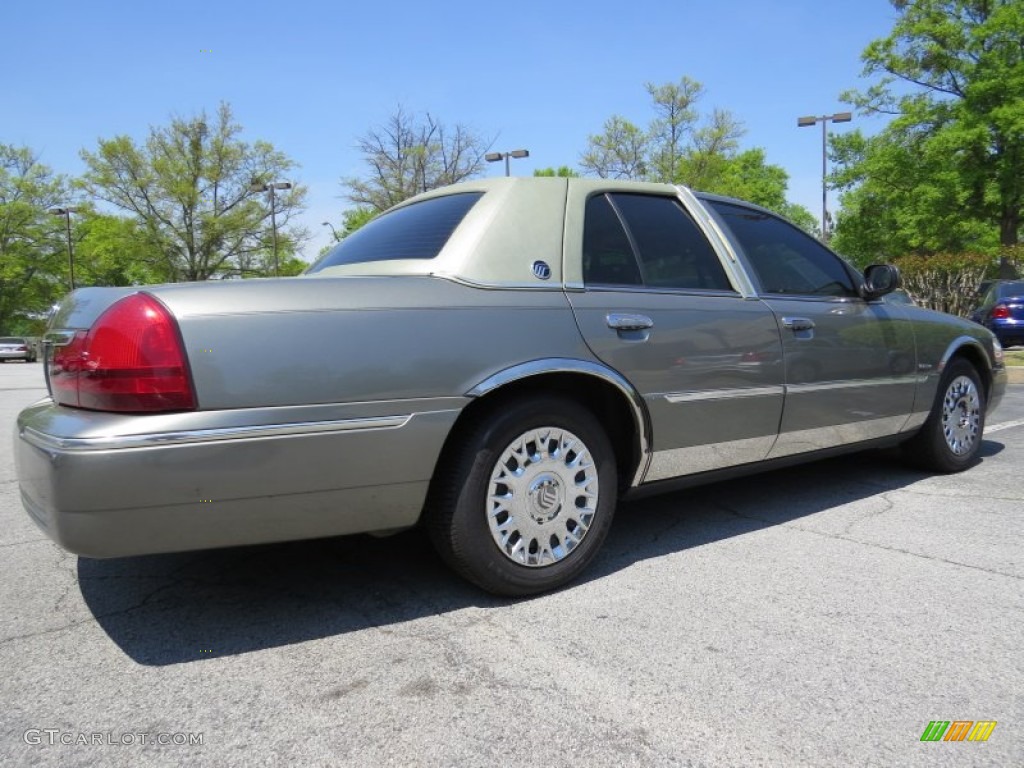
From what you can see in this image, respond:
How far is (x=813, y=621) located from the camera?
98.9 inches

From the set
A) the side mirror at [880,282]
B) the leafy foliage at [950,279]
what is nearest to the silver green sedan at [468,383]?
the side mirror at [880,282]

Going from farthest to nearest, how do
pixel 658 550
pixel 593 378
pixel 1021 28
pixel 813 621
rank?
pixel 1021 28, pixel 658 550, pixel 593 378, pixel 813 621

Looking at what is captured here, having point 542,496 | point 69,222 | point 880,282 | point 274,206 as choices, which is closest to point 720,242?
point 880,282

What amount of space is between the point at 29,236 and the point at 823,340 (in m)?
49.9

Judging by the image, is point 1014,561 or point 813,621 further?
point 1014,561

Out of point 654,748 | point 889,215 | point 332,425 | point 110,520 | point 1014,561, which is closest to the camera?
point 654,748

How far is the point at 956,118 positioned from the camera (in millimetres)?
24984

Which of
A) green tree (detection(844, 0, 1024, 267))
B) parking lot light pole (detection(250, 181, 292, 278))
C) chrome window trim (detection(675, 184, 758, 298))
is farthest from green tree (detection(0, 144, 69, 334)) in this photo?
chrome window trim (detection(675, 184, 758, 298))

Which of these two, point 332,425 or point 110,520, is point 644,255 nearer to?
point 332,425

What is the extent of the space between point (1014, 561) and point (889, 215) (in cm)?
2806

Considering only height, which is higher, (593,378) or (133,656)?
(593,378)

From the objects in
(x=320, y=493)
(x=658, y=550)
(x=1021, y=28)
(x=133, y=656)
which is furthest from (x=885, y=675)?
(x=1021, y=28)

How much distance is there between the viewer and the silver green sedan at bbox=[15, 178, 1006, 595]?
7.06 feet

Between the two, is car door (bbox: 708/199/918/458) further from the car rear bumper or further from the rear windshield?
the car rear bumper
